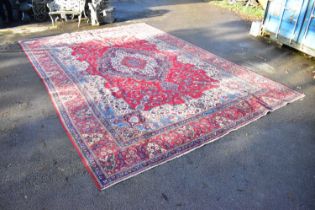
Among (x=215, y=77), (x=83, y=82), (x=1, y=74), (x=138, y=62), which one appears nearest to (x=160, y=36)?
(x=138, y=62)

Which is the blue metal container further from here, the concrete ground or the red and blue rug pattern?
the red and blue rug pattern

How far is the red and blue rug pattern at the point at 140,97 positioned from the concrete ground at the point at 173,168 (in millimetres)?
138

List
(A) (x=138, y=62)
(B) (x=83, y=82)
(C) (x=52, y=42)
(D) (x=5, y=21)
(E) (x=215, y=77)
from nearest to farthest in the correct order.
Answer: (B) (x=83, y=82) → (E) (x=215, y=77) → (A) (x=138, y=62) → (C) (x=52, y=42) → (D) (x=5, y=21)

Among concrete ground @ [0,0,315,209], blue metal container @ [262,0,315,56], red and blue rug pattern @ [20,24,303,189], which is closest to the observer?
concrete ground @ [0,0,315,209]

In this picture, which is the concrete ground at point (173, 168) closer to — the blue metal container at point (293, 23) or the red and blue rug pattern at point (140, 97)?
the red and blue rug pattern at point (140, 97)

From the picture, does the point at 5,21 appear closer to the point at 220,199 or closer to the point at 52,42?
the point at 52,42

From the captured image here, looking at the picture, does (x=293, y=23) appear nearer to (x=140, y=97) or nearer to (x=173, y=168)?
(x=140, y=97)

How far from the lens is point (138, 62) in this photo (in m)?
Answer: 4.66

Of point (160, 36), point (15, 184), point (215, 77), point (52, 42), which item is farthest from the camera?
point (160, 36)

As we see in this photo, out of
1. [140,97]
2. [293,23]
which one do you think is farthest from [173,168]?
[293,23]

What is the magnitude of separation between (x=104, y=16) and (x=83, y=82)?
10.8 ft

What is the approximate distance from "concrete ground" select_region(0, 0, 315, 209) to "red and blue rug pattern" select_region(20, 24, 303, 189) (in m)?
0.14

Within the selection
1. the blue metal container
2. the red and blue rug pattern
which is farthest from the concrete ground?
the blue metal container

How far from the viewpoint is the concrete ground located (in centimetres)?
226
